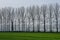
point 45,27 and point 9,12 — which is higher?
point 9,12

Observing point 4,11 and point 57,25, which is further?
point 4,11

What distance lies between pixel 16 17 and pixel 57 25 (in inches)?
736

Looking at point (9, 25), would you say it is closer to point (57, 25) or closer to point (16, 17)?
point (16, 17)

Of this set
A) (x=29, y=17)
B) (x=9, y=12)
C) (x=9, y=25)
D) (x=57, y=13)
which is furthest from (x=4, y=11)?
(x=57, y=13)

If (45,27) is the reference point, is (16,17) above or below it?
above

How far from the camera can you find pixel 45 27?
206ft

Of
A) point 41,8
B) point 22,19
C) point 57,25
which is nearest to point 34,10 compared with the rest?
point 41,8

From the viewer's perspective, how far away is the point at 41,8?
210ft

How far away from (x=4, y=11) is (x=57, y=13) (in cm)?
2337

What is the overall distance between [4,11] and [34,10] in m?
13.5

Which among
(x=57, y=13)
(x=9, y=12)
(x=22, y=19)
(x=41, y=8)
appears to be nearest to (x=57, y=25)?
(x=57, y=13)

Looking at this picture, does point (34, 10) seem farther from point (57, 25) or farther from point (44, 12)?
point (57, 25)

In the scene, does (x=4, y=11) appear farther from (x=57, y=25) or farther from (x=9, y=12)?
(x=57, y=25)

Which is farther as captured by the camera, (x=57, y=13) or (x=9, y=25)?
(x=9, y=25)
